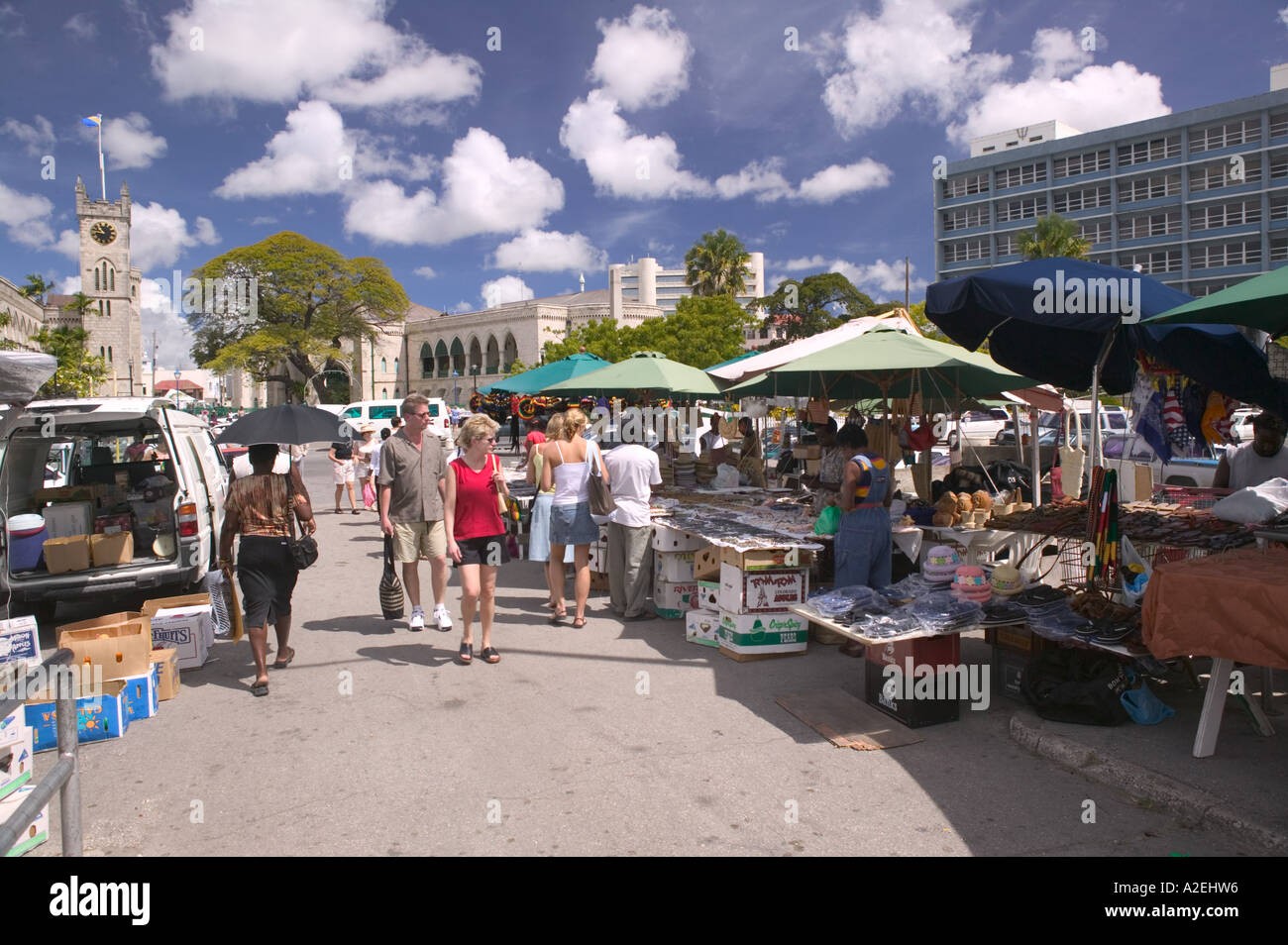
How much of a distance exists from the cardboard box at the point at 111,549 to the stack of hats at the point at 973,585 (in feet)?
Answer: 23.4


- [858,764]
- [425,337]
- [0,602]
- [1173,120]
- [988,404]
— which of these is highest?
[1173,120]

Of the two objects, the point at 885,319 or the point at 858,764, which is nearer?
the point at 858,764

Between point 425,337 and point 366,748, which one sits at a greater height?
point 425,337

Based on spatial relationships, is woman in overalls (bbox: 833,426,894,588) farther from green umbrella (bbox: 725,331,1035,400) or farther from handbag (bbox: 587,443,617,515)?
handbag (bbox: 587,443,617,515)

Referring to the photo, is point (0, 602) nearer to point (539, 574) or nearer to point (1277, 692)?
point (539, 574)

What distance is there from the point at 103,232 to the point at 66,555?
10970cm

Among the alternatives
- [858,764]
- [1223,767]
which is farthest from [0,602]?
A: [1223,767]

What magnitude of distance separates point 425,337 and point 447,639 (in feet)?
298

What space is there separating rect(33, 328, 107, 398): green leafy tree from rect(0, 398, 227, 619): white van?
2446cm

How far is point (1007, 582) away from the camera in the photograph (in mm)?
5711

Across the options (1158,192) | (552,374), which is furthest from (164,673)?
(1158,192)

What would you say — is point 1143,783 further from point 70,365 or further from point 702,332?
point 70,365

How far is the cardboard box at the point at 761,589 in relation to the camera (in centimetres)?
640

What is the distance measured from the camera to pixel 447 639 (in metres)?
7.00
